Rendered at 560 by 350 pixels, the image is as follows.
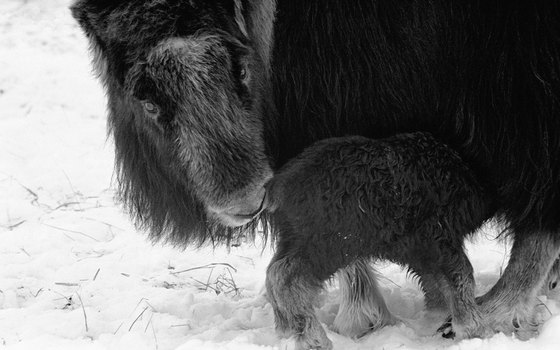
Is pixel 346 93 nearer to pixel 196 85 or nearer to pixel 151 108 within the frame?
pixel 196 85

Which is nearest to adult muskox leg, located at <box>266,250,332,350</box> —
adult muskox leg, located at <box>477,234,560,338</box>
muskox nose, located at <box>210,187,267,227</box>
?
muskox nose, located at <box>210,187,267,227</box>

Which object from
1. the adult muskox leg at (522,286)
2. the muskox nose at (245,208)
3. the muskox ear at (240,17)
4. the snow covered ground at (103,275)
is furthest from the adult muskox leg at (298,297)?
the muskox ear at (240,17)

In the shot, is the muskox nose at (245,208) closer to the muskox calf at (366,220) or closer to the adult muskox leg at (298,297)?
the muskox calf at (366,220)

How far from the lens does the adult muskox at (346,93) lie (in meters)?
3.47

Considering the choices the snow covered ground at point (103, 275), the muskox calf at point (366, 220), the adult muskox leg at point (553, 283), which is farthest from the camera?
the adult muskox leg at point (553, 283)

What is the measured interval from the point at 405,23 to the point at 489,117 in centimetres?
55

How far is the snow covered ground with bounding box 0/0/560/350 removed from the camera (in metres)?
3.73

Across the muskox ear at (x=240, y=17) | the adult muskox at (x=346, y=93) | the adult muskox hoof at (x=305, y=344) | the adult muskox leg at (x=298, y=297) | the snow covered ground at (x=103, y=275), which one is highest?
the muskox ear at (x=240, y=17)

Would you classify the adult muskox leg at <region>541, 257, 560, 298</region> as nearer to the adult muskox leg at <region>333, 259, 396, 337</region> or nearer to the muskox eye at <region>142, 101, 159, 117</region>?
the adult muskox leg at <region>333, 259, 396, 337</region>

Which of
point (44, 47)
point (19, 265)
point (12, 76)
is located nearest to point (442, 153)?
point (19, 265)

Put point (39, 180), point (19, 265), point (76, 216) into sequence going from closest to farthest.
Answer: point (19, 265)
point (76, 216)
point (39, 180)

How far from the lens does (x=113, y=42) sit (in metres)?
3.55

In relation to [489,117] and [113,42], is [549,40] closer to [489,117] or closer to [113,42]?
[489,117]

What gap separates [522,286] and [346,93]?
3.82 ft
